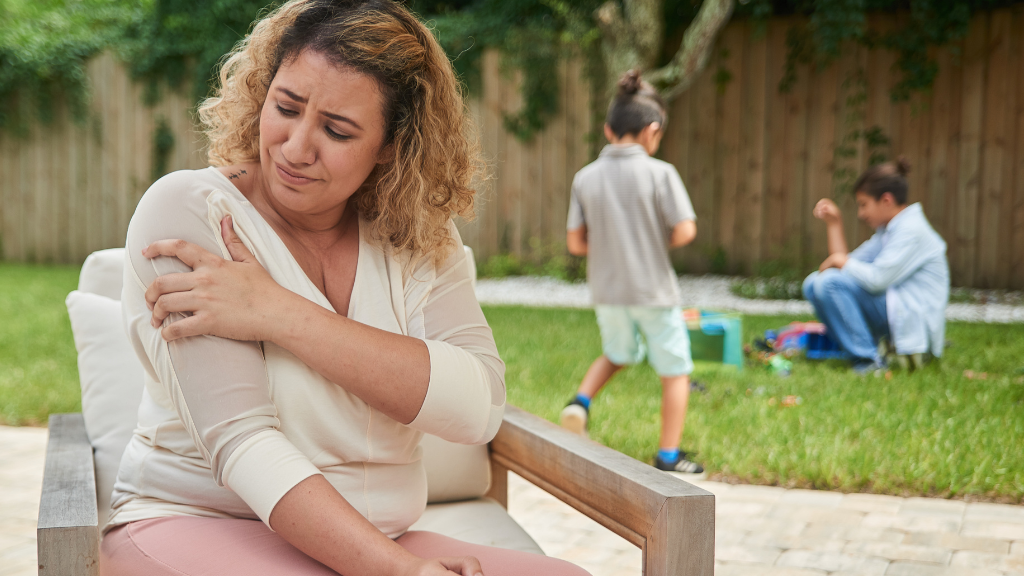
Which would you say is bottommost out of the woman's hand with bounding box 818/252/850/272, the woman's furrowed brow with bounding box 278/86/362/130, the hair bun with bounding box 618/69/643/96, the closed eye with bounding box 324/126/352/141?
the woman's hand with bounding box 818/252/850/272

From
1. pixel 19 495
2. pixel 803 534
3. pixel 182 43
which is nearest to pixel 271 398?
pixel 803 534

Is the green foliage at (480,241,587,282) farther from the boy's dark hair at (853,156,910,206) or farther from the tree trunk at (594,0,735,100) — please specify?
the boy's dark hair at (853,156,910,206)

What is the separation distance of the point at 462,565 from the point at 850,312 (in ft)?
14.2

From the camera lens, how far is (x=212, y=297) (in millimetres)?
1213

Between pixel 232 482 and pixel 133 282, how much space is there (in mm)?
343

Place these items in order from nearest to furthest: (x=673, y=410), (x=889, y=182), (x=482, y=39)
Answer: (x=673, y=410) → (x=889, y=182) → (x=482, y=39)

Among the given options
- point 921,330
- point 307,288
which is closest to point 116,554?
point 307,288

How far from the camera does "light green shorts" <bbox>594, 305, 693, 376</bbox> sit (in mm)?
3549

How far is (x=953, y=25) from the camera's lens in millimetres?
7672

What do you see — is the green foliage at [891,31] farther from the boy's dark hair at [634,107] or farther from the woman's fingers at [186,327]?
the woman's fingers at [186,327]

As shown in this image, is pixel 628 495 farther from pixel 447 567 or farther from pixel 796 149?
pixel 796 149

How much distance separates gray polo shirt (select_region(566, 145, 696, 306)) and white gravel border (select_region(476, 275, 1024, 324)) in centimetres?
Result: 273

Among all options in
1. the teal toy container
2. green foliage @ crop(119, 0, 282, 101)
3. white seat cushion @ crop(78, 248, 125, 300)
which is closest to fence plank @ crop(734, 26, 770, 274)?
the teal toy container

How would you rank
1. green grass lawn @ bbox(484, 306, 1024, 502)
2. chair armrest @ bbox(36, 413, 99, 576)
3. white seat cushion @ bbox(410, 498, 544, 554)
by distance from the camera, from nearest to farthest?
chair armrest @ bbox(36, 413, 99, 576) → white seat cushion @ bbox(410, 498, 544, 554) → green grass lawn @ bbox(484, 306, 1024, 502)
